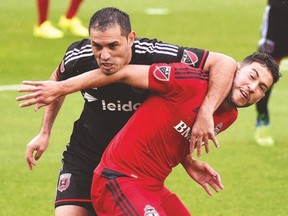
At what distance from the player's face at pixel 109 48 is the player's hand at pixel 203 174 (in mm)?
1028

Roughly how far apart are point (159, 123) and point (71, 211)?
107 centimetres

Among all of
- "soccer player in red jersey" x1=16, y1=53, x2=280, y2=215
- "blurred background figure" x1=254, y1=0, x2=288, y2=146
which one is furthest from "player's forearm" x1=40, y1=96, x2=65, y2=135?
"blurred background figure" x1=254, y1=0, x2=288, y2=146

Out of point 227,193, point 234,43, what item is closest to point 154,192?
point 227,193

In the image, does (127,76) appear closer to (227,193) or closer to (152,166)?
(152,166)

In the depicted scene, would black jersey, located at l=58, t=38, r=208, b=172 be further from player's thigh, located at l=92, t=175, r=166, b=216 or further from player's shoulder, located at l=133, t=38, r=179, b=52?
player's thigh, located at l=92, t=175, r=166, b=216

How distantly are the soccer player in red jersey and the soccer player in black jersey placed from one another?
0.26ft

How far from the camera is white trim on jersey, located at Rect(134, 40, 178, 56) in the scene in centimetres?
645

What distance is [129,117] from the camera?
659cm

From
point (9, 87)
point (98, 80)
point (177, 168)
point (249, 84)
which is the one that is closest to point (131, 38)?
point (98, 80)

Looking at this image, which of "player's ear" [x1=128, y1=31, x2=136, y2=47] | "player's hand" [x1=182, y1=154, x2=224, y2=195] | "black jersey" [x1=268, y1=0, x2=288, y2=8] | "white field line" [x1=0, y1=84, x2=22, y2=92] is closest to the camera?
"player's ear" [x1=128, y1=31, x2=136, y2=47]

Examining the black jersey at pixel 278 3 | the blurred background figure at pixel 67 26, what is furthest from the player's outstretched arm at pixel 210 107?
the blurred background figure at pixel 67 26

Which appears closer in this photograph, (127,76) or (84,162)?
(127,76)

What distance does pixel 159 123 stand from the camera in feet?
20.2

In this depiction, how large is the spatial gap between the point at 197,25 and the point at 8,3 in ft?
13.7
